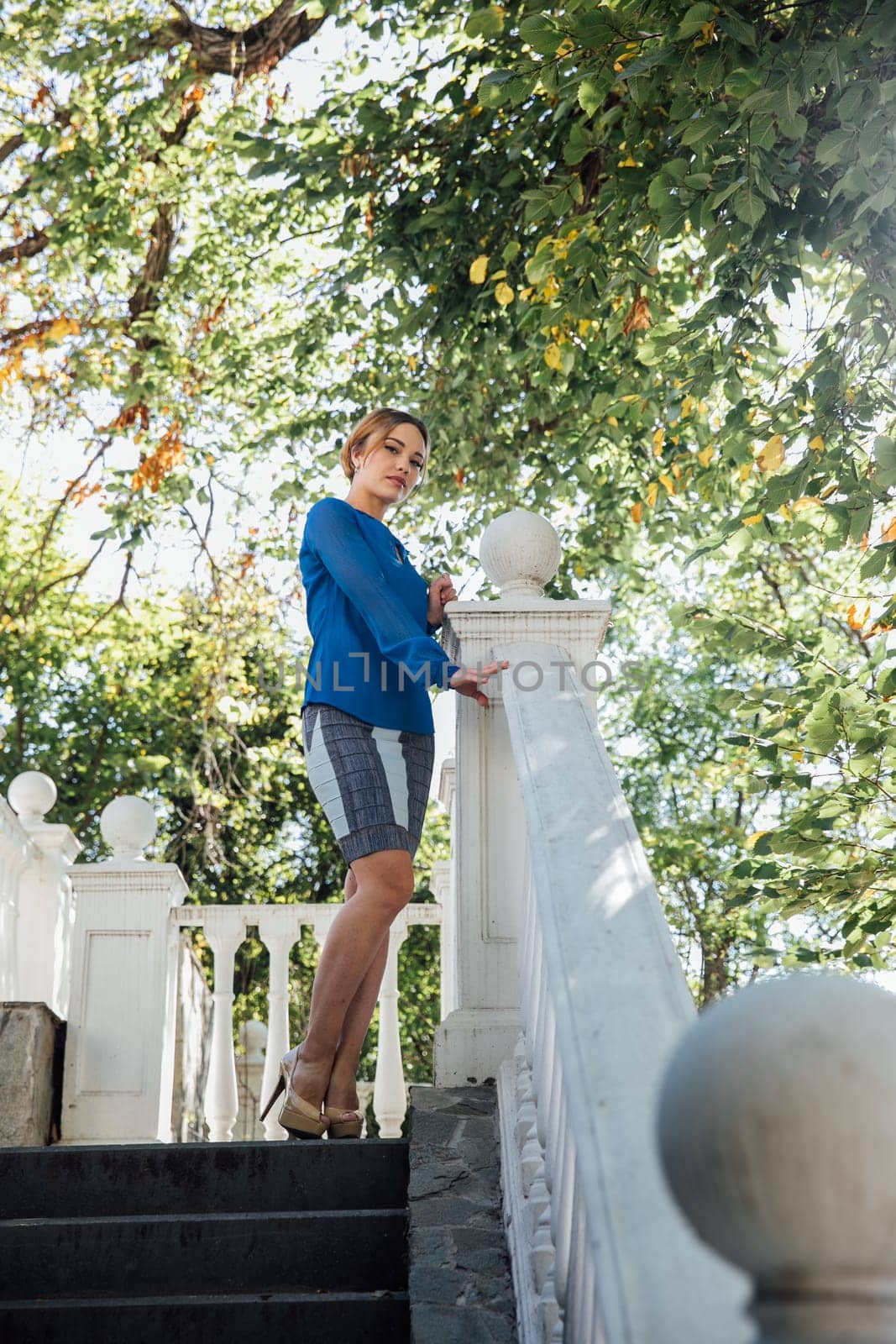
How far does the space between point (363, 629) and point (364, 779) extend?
1.28 ft

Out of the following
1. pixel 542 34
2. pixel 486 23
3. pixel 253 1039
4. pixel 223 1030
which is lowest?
pixel 223 1030

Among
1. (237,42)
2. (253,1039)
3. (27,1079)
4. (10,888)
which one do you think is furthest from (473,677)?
(253,1039)

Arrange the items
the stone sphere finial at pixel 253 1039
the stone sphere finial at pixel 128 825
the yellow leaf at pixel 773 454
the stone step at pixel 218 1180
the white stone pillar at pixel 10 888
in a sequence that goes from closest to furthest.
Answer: the stone step at pixel 218 1180, the yellow leaf at pixel 773 454, the stone sphere finial at pixel 128 825, the white stone pillar at pixel 10 888, the stone sphere finial at pixel 253 1039

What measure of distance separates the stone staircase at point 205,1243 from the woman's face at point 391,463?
65.5 inches

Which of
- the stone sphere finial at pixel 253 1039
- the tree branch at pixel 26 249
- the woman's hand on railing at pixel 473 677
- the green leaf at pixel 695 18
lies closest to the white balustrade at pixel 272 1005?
the woman's hand on railing at pixel 473 677

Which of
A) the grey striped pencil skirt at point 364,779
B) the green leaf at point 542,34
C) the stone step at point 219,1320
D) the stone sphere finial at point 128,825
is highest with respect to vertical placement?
the green leaf at point 542,34

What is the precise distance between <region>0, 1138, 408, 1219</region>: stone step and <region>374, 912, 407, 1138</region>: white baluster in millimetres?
1887

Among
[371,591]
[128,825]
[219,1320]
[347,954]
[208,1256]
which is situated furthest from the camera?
[128,825]

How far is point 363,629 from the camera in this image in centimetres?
334

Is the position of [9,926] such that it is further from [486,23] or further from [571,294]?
[486,23]

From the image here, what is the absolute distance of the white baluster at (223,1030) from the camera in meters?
4.79

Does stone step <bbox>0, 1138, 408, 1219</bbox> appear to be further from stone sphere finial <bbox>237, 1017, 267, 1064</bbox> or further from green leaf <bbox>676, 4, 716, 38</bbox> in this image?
stone sphere finial <bbox>237, 1017, 267, 1064</bbox>

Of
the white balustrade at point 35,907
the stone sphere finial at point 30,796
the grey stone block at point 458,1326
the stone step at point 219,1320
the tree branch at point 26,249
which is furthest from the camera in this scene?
the tree branch at point 26,249

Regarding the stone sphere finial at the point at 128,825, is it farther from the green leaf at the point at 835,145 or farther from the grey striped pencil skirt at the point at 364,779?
the green leaf at the point at 835,145
